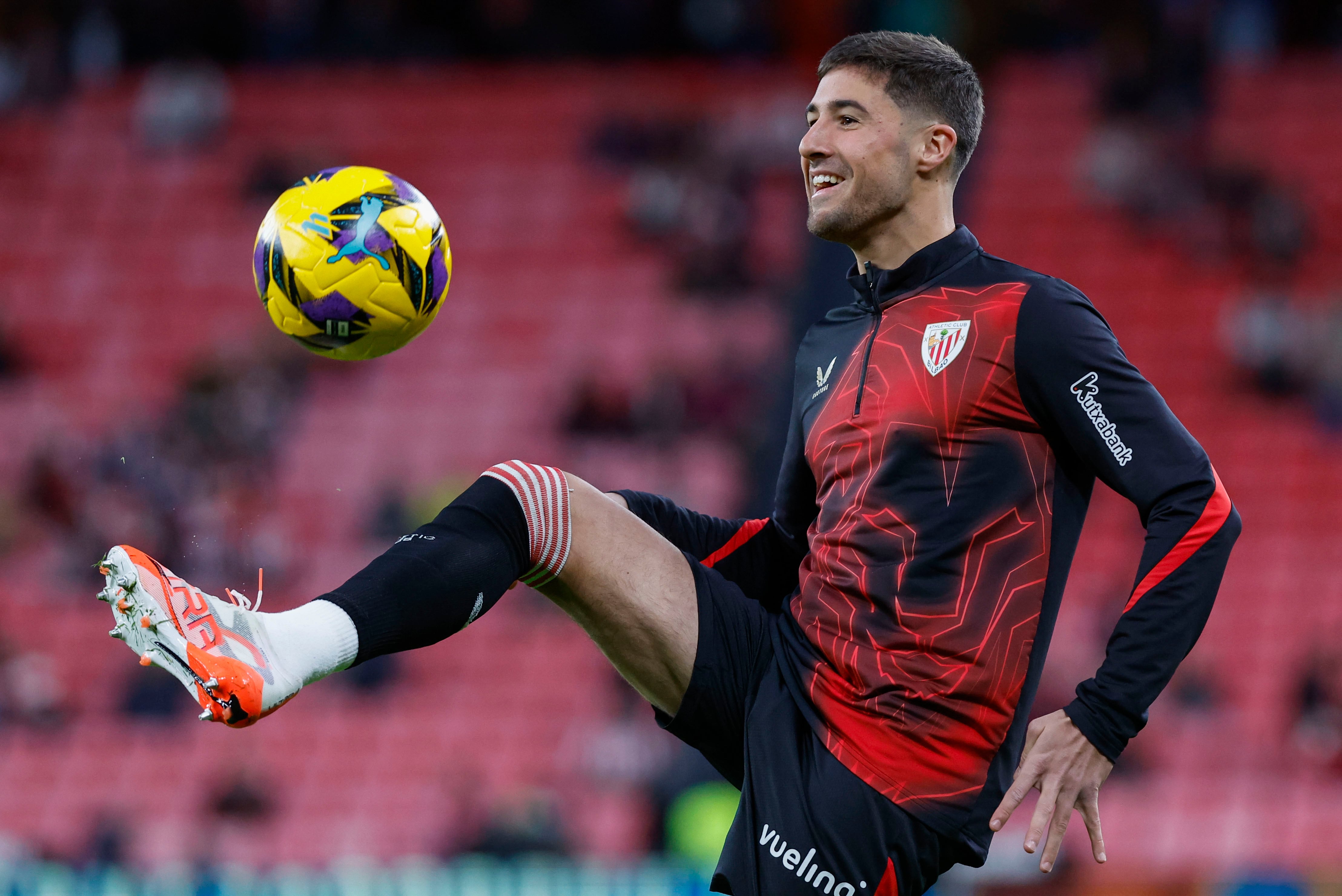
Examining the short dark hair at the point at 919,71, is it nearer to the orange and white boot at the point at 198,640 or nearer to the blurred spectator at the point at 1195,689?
the orange and white boot at the point at 198,640

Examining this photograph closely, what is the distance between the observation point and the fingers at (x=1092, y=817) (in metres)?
2.95

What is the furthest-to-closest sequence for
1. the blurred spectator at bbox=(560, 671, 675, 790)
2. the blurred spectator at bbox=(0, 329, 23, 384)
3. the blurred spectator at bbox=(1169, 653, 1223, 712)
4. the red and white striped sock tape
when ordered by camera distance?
the blurred spectator at bbox=(0, 329, 23, 384) < the blurred spectator at bbox=(1169, 653, 1223, 712) < the blurred spectator at bbox=(560, 671, 675, 790) < the red and white striped sock tape

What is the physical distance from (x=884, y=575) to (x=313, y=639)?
1165mm

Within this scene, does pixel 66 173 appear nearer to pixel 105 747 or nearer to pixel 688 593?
pixel 105 747

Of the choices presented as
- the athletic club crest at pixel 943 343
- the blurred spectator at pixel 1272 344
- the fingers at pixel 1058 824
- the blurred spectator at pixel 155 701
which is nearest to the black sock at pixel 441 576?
the athletic club crest at pixel 943 343

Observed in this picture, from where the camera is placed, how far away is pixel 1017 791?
291cm

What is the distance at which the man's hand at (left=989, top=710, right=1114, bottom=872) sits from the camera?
2.91 m

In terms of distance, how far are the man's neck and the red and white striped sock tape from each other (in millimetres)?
891

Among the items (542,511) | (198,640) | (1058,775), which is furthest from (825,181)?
(198,640)

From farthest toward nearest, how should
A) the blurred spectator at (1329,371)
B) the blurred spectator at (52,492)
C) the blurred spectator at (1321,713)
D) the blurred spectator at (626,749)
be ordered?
the blurred spectator at (52,492) < the blurred spectator at (1329,371) < the blurred spectator at (626,749) < the blurred spectator at (1321,713)

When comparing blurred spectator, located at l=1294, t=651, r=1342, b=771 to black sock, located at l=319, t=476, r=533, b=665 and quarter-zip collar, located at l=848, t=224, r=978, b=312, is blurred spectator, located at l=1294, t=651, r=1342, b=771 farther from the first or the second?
black sock, located at l=319, t=476, r=533, b=665

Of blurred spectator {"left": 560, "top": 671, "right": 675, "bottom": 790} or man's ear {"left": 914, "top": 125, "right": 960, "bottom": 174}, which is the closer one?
man's ear {"left": 914, "top": 125, "right": 960, "bottom": 174}

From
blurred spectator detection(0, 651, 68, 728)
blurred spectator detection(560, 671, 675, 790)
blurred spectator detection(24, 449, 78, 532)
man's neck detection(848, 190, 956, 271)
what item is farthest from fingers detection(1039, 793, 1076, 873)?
blurred spectator detection(24, 449, 78, 532)

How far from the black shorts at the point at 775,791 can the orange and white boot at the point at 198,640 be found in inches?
40.2
